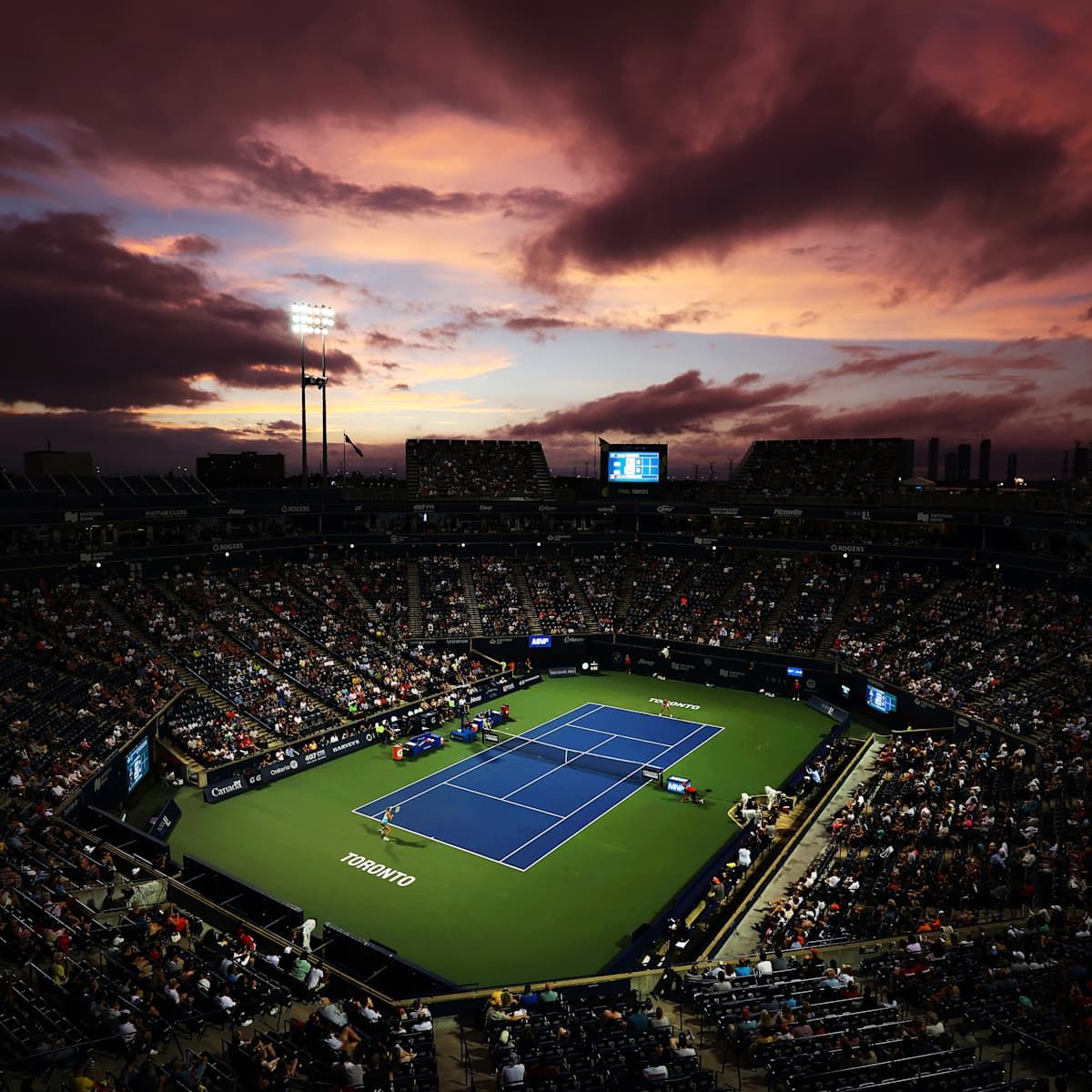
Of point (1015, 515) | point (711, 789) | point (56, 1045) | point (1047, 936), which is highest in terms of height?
point (1015, 515)

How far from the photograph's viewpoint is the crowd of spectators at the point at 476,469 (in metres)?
66.3

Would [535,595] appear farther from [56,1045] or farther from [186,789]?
[56,1045]

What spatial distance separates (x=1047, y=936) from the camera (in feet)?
63.8

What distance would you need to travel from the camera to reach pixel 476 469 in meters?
69.2

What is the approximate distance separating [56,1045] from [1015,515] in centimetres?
5025

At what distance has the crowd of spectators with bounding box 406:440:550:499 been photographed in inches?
2611

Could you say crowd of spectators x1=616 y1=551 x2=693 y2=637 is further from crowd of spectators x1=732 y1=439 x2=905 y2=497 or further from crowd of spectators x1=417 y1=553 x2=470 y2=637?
crowd of spectators x1=417 y1=553 x2=470 y2=637

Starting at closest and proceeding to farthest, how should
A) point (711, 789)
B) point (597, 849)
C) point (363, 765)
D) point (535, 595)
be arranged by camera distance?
point (597, 849), point (711, 789), point (363, 765), point (535, 595)

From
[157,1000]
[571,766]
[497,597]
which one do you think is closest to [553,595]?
[497,597]

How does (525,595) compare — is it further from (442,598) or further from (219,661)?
(219,661)

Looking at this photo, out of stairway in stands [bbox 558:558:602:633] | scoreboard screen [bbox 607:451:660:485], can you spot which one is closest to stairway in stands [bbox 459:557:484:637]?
stairway in stands [bbox 558:558:602:633]

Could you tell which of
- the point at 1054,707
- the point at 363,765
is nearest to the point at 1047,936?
the point at 1054,707

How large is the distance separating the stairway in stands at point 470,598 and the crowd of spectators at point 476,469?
6.74m

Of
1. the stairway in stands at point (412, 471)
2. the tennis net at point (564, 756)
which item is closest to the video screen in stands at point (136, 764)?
the tennis net at point (564, 756)
